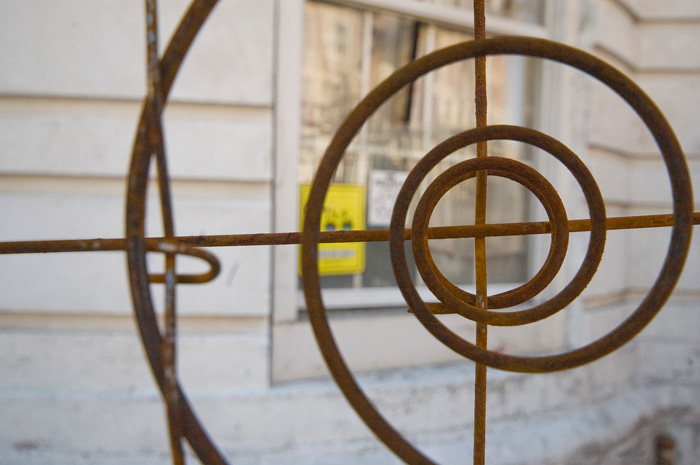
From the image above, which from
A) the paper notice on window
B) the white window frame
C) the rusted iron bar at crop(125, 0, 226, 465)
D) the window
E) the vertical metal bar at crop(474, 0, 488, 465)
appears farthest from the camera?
the paper notice on window

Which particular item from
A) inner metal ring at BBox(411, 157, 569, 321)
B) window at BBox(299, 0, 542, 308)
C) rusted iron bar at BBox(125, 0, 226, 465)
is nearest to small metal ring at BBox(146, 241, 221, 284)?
rusted iron bar at BBox(125, 0, 226, 465)

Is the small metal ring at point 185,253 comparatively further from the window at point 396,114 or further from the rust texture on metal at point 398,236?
the window at point 396,114

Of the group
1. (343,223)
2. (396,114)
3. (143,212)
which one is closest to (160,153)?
(143,212)

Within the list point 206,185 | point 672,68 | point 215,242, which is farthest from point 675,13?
point 215,242

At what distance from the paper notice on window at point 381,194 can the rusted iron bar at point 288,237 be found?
1842mm

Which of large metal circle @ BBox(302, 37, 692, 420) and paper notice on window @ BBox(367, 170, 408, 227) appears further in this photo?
paper notice on window @ BBox(367, 170, 408, 227)

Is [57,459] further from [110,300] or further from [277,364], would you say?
[277,364]

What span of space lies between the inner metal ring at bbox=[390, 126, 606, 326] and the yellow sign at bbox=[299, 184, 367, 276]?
5.90ft

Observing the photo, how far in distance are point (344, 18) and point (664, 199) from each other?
217 centimetres

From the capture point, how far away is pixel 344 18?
230 centimetres

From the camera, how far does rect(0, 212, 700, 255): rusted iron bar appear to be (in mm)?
470

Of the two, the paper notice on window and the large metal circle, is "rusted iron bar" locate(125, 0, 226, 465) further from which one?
the paper notice on window

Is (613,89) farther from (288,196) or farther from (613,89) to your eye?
(288,196)

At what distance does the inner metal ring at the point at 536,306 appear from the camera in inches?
18.8
